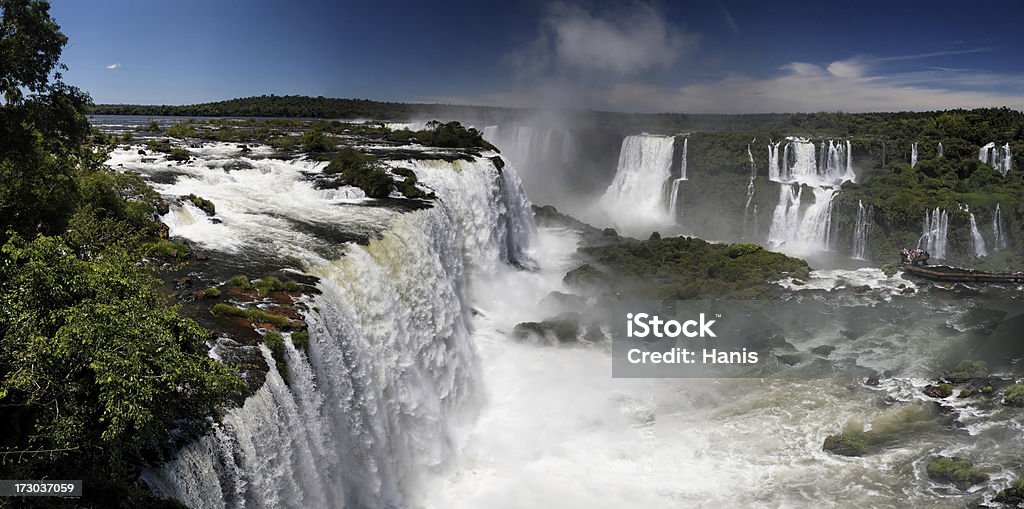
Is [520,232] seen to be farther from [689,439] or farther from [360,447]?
[360,447]

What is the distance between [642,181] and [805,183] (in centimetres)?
1214

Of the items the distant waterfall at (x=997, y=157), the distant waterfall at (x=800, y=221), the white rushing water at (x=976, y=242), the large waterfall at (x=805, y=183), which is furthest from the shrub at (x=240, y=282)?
the distant waterfall at (x=997, y=157)

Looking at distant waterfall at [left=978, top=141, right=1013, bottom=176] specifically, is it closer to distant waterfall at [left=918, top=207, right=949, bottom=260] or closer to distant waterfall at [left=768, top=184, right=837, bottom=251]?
distant waterfall at [left=918, top=207, right=949, bottom=260]

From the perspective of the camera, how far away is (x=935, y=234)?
39219mm

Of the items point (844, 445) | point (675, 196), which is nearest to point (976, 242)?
point (675, 196)

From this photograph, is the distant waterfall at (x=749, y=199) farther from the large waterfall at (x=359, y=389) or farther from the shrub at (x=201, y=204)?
the shrub at (x=201, y=204)

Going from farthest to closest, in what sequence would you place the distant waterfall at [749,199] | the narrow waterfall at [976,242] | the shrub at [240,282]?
the distant waterfall at [749,199], the narrow waterfall at [976,242], the shrub at [240,282]

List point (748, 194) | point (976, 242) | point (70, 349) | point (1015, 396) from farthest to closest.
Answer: point (748, 194) → point (976, 242) → point (1015, 396) → point (70, 349)

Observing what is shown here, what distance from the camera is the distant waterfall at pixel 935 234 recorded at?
39000mm

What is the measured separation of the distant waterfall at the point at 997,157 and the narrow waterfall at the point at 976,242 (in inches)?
282

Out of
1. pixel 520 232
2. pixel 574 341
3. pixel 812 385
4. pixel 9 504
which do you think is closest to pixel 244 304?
pixel 9 504

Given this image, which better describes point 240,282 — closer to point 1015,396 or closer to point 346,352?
point 346,352

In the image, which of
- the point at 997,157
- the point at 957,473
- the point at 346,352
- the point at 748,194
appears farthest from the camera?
the point at 748,194

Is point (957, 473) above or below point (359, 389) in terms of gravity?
below
